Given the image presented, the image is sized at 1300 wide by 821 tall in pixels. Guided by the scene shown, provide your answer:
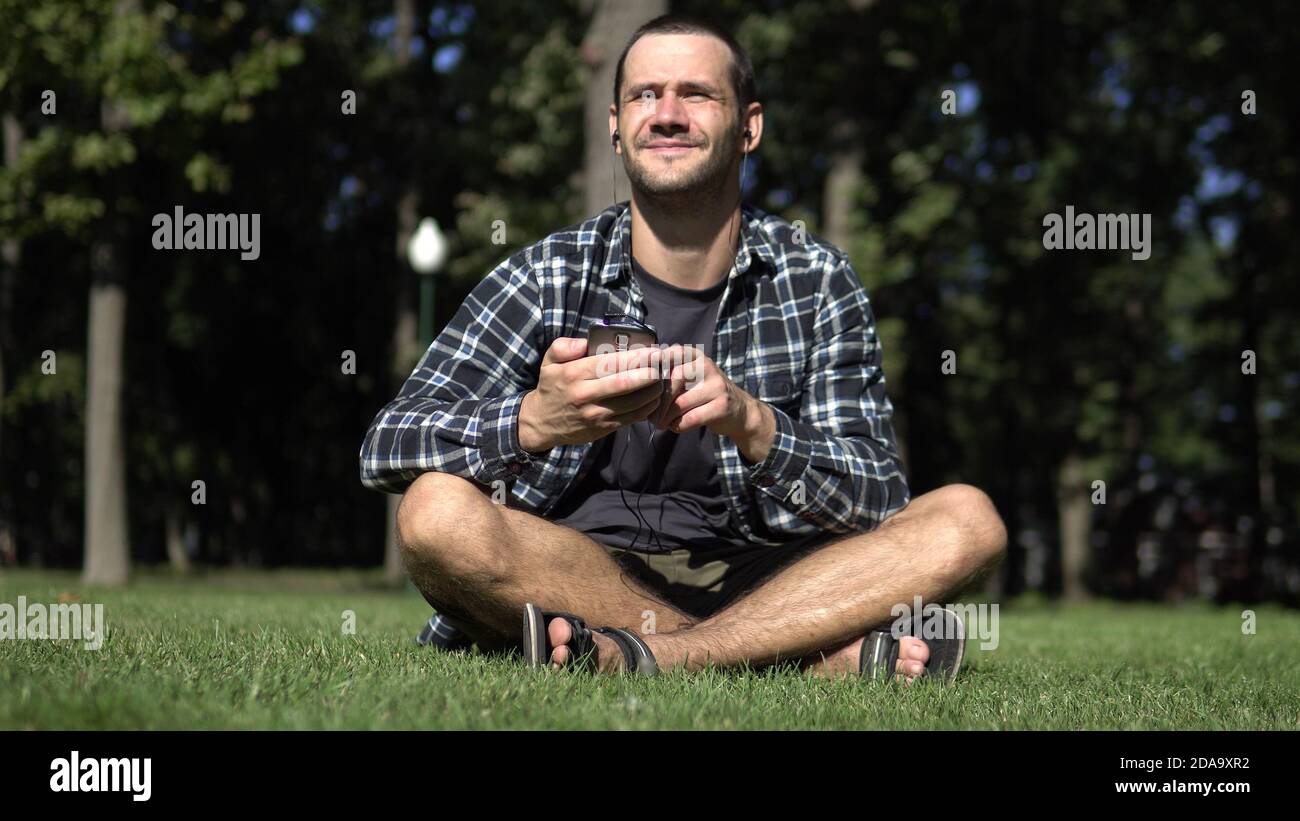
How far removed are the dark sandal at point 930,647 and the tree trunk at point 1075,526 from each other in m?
16.7

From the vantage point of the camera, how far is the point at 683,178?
413 centimetres

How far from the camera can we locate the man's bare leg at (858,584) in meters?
3.61

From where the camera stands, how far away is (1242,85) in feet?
54.1

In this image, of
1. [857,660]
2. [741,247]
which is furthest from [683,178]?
[857,660]

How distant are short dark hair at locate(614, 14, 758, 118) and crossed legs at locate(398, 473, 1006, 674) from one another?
1590 mm

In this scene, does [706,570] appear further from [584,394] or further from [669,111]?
[669,111]

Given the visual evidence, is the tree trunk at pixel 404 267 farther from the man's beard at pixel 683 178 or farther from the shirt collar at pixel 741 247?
the man's beard at pixel 683 178

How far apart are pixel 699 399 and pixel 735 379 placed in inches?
34.3

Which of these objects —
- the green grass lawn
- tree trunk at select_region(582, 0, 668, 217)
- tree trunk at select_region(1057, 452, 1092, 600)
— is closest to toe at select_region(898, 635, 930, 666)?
the green grass lawn

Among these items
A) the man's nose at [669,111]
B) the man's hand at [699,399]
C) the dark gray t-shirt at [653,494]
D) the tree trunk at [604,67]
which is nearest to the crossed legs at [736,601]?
the dark gray t-shirt at [653,494]

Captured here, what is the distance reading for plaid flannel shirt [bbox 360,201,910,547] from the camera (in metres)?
3.67
